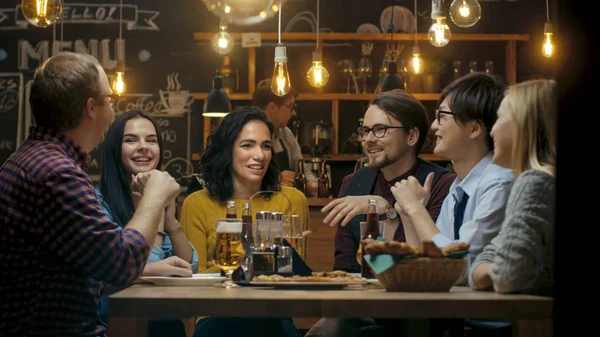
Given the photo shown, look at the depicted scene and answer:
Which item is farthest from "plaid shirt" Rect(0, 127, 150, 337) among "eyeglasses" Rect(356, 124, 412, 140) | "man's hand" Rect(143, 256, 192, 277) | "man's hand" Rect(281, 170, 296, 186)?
"man's hand" Rect(281, 170, 296, 186)

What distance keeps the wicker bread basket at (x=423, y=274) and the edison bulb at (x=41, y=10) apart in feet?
7.31

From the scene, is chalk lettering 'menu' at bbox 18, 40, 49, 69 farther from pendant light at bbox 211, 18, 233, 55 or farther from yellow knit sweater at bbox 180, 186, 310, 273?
yellow knit sweater at bbox 180, 186, 310, 273

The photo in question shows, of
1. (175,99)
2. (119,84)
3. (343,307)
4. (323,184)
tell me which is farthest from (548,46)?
(343,307)

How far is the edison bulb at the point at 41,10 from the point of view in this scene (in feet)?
11.7

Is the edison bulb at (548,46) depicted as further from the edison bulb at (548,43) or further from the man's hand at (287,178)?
the man's hand at (287,178)

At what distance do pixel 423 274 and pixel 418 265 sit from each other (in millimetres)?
25

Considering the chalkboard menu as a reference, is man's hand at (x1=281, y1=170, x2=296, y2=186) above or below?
below

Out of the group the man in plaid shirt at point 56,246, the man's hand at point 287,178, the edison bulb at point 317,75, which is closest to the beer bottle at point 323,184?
the man's hand at point 287,178

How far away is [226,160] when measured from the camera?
382 cm

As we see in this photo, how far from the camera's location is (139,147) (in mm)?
3611

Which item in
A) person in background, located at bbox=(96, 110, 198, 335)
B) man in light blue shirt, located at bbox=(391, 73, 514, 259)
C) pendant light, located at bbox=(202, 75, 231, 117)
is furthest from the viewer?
pendant light, located at bbox=(202, 75, 231, 117)

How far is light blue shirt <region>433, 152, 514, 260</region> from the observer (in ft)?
8.02

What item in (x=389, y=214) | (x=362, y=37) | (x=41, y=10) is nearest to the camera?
(x=389, y=214)

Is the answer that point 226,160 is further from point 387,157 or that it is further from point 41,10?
point 41,10
